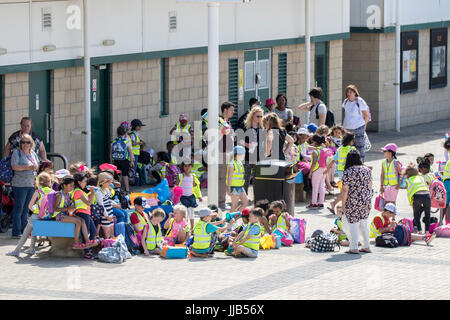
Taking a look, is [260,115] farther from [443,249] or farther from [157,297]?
[157,297]

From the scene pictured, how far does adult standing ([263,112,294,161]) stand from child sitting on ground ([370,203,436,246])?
8.22 feet

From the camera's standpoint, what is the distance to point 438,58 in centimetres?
3294

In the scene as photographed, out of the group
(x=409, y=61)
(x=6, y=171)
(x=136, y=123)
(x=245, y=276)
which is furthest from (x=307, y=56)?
(x=245, y=276)

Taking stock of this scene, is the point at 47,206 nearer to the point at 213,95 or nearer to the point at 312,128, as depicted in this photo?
the point at 213,95

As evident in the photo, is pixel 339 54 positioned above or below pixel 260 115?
above

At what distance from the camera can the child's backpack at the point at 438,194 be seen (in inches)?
657

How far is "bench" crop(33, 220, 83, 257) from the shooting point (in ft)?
47.4

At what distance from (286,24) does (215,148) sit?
31.0 ft

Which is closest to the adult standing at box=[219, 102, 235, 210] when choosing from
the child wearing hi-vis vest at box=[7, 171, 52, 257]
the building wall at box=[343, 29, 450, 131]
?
the child wearing hi-vis vest at box=[7, 171, 52, 257]

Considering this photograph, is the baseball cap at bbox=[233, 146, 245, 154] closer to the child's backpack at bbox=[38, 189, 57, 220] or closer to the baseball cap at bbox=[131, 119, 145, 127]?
the baseball cap at bbox=[131, 119, 145, 127]

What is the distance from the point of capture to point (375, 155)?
83.1 ft
